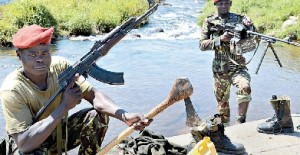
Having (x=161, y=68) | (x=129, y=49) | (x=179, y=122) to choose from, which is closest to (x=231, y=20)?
(x=179, y=122)

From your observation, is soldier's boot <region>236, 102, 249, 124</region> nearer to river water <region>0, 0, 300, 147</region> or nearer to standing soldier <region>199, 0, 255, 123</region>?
standing soldier <region>199, 0, 255, 123</region>

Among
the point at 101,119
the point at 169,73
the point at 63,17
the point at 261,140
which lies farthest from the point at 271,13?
the point at 101,119

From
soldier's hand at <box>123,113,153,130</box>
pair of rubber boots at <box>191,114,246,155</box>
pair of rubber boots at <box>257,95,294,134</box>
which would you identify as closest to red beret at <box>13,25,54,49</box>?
soldier's hand at <box>123,113,153,130</box>

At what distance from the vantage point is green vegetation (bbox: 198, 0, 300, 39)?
1516cm

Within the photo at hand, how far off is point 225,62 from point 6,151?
10.3ft

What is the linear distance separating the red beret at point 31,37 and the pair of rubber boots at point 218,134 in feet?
6.22

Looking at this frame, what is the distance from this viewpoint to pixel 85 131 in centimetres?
397

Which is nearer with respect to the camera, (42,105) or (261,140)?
(42,105)

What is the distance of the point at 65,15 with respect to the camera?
64.8 feet

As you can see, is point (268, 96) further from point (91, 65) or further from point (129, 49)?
point (129, 49)

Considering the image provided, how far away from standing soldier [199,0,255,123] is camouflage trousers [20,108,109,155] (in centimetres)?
227

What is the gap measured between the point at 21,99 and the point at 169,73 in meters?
7.73

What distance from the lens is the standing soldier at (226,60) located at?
227 inches

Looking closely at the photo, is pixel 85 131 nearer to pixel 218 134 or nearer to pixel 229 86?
pixel 218 134
